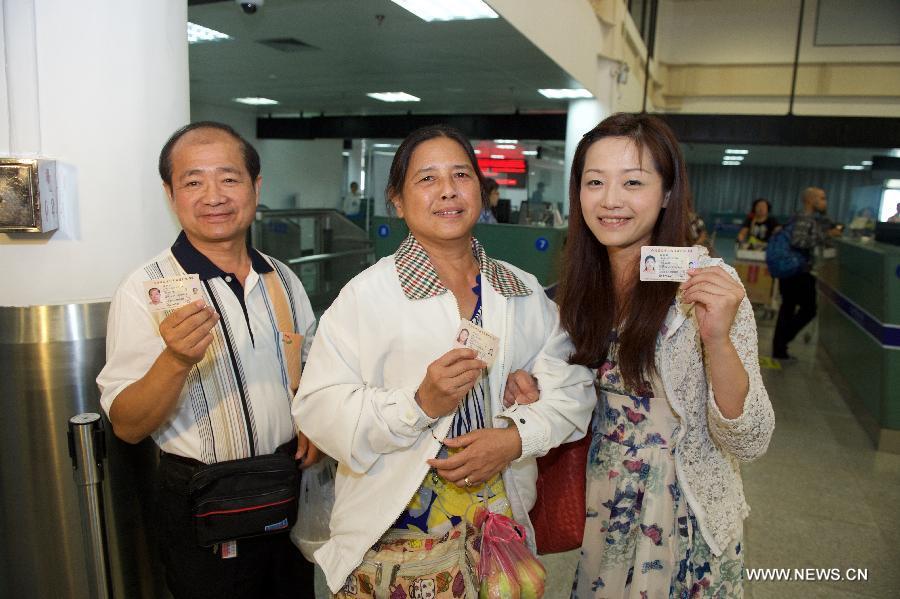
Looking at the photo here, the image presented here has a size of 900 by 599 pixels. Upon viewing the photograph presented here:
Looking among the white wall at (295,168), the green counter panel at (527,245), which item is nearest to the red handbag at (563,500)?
the green counter panel at (527,245)

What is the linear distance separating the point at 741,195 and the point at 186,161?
26.9 meters

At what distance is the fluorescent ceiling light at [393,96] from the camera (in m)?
10.4

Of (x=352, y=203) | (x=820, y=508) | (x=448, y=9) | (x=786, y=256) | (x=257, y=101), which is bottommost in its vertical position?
(x=820, y=508)

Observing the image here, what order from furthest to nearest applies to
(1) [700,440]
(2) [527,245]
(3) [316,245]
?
(3) [316,245], (2) [527,245], (1) [700,440]

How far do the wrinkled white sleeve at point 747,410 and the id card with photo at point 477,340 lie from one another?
1.89 ft

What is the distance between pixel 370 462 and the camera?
139 centimetres

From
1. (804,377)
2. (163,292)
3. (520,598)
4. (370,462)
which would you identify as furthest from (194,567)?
(804,377)

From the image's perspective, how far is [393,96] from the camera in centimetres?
1075

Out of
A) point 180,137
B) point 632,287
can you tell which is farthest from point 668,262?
point 180,137

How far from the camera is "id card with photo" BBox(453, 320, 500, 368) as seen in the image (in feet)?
4.25

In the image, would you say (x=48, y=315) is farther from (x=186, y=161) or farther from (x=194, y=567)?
(x=194, y=567)

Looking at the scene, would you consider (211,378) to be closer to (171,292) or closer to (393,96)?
(171,292)

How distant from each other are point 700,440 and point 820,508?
296 centimetres

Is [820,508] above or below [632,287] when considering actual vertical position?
below
